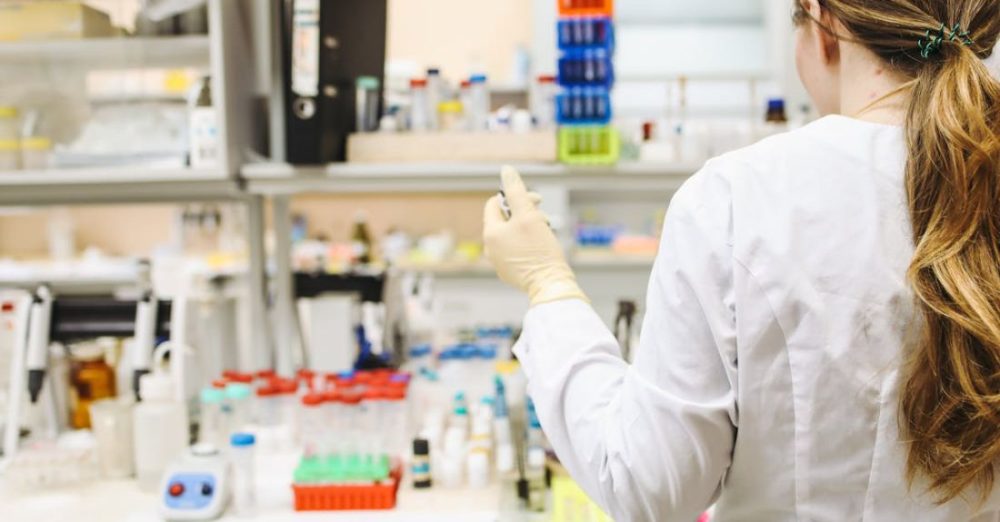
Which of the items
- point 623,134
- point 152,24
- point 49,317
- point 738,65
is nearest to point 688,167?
point 623,134

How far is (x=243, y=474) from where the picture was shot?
1.50 m

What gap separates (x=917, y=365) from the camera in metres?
0.83

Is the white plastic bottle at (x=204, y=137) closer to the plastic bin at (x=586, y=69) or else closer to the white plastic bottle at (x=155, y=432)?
the white plastic bottle at (x=155, y=432)

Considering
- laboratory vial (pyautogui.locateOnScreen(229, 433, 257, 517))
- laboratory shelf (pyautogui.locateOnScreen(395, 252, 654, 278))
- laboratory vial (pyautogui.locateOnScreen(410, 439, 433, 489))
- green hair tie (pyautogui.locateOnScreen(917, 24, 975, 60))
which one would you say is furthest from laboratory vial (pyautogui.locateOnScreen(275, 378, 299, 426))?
laboratory shelf (pyautogui.locateOnScreen(395, 252, 654, 278))

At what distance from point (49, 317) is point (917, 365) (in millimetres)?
1648

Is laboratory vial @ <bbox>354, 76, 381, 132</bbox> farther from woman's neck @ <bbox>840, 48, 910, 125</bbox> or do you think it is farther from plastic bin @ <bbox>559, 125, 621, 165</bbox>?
woman's neck @ <bbox>840, 48, 910, 125</bbox>

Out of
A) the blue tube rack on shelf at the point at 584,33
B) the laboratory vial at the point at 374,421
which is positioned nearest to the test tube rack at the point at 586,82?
the blue tube rack on shelf at the point at 584,33

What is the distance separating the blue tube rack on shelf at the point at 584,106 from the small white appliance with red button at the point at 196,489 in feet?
3.03

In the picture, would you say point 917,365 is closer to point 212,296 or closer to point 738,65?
point 212,296

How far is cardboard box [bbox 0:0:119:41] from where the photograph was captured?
189cm

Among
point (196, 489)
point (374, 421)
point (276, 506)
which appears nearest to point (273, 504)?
point (276, 506)

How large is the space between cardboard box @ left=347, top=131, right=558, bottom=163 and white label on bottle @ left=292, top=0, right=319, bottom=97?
0.14 m

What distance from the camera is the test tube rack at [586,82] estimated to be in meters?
1.68

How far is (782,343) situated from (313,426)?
1.08m
